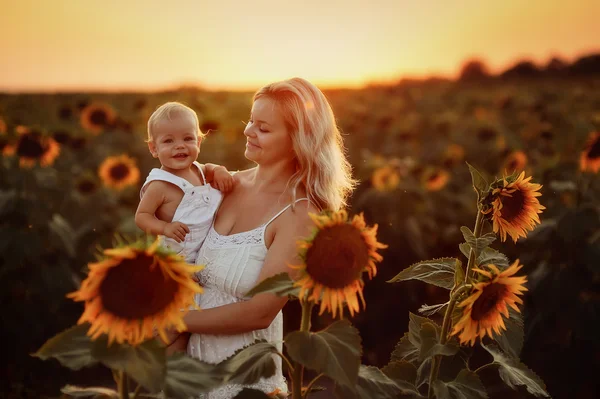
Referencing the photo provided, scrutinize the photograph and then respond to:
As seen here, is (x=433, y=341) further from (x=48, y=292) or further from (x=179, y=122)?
(x=48, y=292)

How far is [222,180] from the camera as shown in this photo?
9.16 ft

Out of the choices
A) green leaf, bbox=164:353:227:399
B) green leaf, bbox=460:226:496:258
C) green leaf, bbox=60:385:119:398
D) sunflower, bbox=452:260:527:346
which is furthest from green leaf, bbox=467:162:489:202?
green leaf, bbox=60:385:119:398

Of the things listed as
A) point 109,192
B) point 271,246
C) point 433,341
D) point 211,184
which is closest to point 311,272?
point 433,341

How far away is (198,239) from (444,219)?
5600 millimetres

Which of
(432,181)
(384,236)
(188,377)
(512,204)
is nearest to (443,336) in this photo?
(512,204)

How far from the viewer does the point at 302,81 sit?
8.34 feet

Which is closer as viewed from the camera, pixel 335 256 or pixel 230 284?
pixel 335 256

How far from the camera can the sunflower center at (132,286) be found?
151 cm

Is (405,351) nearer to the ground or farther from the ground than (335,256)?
nearer to the ground

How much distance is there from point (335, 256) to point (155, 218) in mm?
1208

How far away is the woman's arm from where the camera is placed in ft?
7.68

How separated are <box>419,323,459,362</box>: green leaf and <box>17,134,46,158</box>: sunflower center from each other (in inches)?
199

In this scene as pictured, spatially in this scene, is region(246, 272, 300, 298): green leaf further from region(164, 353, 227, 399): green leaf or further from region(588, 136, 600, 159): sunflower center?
region(588, 136, 600, 159): sunflower center

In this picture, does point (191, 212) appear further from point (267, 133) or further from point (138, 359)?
point (138, 359)
